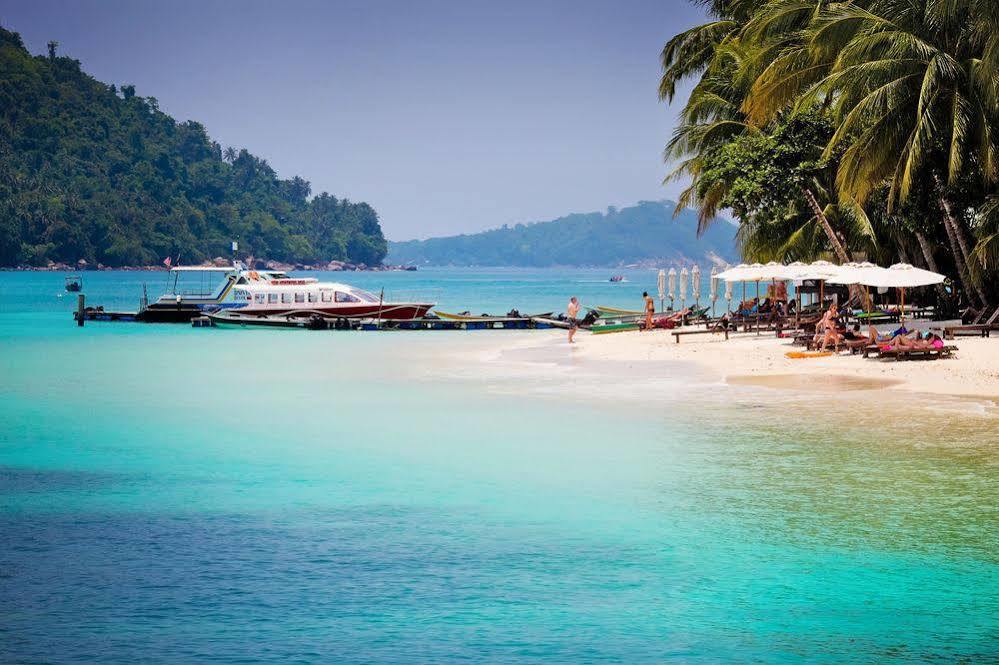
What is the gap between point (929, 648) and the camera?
7930 millimetres

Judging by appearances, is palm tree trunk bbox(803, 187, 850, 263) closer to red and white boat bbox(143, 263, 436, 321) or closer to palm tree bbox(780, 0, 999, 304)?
palm tree bbox(780, 0, 999, 304)

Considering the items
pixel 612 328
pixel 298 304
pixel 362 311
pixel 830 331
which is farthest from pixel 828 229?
pixel 298 304

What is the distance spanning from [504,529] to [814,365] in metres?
16.3

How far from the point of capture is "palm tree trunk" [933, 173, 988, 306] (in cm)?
3325

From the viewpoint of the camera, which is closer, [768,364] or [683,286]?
[768,364]

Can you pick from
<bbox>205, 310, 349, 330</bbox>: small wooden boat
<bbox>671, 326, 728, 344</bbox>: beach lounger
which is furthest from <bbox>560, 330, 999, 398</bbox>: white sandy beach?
<bbox>205, 310, 349, 330</bbox>: small wooden boat

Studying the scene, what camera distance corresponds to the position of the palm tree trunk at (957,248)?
109ft

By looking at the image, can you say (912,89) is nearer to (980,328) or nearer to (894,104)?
(894,104)

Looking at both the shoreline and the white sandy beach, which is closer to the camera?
the shoreline

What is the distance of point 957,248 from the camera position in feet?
114

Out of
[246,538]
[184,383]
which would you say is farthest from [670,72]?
[246,538]

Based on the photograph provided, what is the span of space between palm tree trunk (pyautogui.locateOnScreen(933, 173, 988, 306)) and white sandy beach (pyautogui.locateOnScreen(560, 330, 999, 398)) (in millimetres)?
4428

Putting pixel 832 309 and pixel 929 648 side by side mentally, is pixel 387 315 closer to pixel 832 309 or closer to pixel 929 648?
pixel 832 309

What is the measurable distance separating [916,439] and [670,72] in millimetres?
31983
